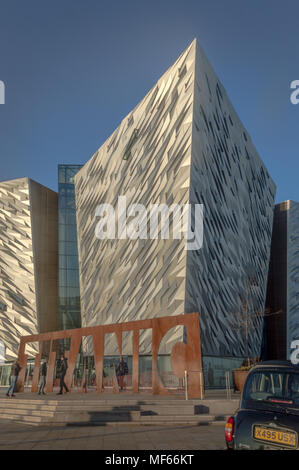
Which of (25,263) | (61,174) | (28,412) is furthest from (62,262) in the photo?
(28,412)

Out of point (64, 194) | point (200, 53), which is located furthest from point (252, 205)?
point (64, 194)

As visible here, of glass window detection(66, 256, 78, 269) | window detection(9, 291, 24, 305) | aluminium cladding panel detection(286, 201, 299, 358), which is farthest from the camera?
aluminium cladding panel detection(286, 201, 299, 358)

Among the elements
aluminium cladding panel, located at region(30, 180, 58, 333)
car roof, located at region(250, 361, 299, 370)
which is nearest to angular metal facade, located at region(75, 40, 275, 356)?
aluminium cladding panel, located at region(30, 180, 58, 333)

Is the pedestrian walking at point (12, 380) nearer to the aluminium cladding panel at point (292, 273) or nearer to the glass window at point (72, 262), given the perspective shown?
the glass window at point (72, 262)

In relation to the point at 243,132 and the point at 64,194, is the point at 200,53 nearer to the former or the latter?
the point at 243,132

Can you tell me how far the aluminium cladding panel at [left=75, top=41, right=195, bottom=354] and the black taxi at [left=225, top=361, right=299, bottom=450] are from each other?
63.0ft

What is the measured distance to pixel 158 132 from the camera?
100 feet

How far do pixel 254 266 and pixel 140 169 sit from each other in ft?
47.6

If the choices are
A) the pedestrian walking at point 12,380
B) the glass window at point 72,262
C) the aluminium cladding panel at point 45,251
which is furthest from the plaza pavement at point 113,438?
the glass window at point 72,262

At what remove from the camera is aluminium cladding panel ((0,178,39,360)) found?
4075 cm

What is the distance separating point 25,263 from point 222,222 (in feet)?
65.8

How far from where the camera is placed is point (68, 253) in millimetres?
43594

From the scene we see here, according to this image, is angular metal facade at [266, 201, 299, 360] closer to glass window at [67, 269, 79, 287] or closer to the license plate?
glass window at [67, 269, 79, 287]

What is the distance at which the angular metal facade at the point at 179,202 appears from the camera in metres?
27.4
